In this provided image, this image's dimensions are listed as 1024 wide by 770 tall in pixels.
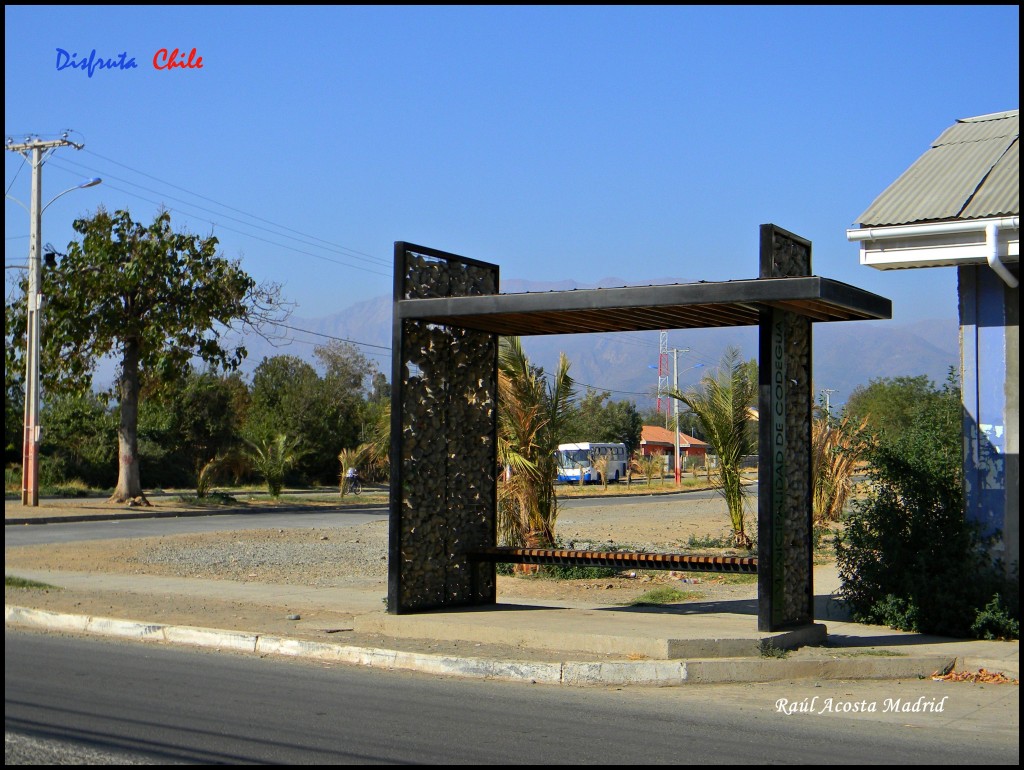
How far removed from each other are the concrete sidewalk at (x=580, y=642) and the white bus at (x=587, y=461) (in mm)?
53930

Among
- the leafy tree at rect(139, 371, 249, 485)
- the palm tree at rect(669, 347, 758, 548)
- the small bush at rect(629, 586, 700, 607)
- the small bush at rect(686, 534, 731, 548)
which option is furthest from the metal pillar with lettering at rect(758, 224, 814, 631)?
the leafy tree at rect(139, 371, 249, 485)

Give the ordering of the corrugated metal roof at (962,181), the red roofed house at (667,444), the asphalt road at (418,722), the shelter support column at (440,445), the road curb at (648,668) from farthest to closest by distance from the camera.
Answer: the red roofed house at (667,444)
the shelter support column at (440,445)
the corrugated metal roof at (962,181)
the road curb at (648,668)
the asphalt road at (418,722)

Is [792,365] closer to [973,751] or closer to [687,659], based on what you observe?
[687,659]

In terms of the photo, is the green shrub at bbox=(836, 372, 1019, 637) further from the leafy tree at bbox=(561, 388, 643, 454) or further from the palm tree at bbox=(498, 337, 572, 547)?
the leafy tree at bbox=(561, 388, 643, 454)

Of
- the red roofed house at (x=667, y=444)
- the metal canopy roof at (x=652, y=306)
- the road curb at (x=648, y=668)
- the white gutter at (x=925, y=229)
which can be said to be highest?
the white gutter at (x=925, y=229)

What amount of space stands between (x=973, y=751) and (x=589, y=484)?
63088 mm

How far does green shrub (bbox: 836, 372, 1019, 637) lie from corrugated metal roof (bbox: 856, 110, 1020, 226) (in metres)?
2.11

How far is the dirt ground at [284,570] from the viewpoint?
12.3m

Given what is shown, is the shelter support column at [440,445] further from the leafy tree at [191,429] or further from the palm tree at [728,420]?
the leafy tree at [191,429]

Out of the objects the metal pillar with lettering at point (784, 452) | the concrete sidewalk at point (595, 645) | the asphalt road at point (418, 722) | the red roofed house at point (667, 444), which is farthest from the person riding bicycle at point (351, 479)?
the red roofed house at point (667, 444)

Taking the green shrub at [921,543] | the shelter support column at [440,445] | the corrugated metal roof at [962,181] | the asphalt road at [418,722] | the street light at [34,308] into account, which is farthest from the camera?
the street light at [34,308]

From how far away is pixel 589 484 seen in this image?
6981 centimetres

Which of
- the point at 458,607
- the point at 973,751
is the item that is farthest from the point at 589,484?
the point at 973,751

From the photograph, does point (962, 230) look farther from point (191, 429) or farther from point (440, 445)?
point (191, 429)
